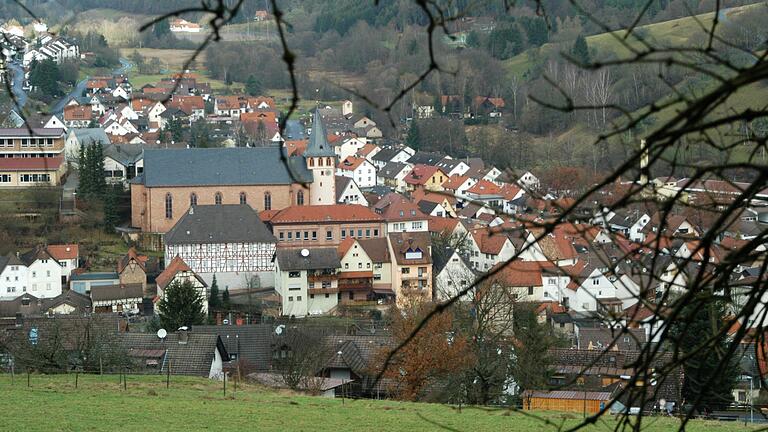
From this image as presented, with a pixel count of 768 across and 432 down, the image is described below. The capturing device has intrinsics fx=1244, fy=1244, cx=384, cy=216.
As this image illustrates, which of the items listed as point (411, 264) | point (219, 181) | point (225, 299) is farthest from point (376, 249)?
point (219, 181)

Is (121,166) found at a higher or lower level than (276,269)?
higher

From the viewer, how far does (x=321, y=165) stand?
3812 cm

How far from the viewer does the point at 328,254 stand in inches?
1227

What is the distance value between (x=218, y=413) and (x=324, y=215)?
24.6 meters

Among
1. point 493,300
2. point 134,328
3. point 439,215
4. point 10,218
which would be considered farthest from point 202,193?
point 493,300

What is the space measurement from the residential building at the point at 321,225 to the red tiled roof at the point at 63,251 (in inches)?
216

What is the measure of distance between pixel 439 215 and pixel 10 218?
13.9 metres

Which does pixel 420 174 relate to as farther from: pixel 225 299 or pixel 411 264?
pixel 225 299

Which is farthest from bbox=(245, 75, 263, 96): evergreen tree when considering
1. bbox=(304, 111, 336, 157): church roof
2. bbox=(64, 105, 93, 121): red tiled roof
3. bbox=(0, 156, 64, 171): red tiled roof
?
bbox=(304, 111, 336, 157): church roof

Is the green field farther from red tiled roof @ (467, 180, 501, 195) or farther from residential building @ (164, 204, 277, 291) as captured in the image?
red tiled roof @ (467, 180, 501, 195)

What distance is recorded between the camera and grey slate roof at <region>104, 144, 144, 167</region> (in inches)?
1649

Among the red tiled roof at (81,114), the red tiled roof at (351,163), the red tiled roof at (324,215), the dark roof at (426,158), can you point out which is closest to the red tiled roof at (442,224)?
the red tiled roof at (324,215)

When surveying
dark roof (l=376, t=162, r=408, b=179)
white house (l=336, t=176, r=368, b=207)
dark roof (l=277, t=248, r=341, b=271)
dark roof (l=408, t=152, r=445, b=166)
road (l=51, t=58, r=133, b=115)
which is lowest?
dark roof (l=277, t=248, r=341, b=271)

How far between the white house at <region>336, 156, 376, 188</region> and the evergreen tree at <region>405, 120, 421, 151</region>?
6.37 m
